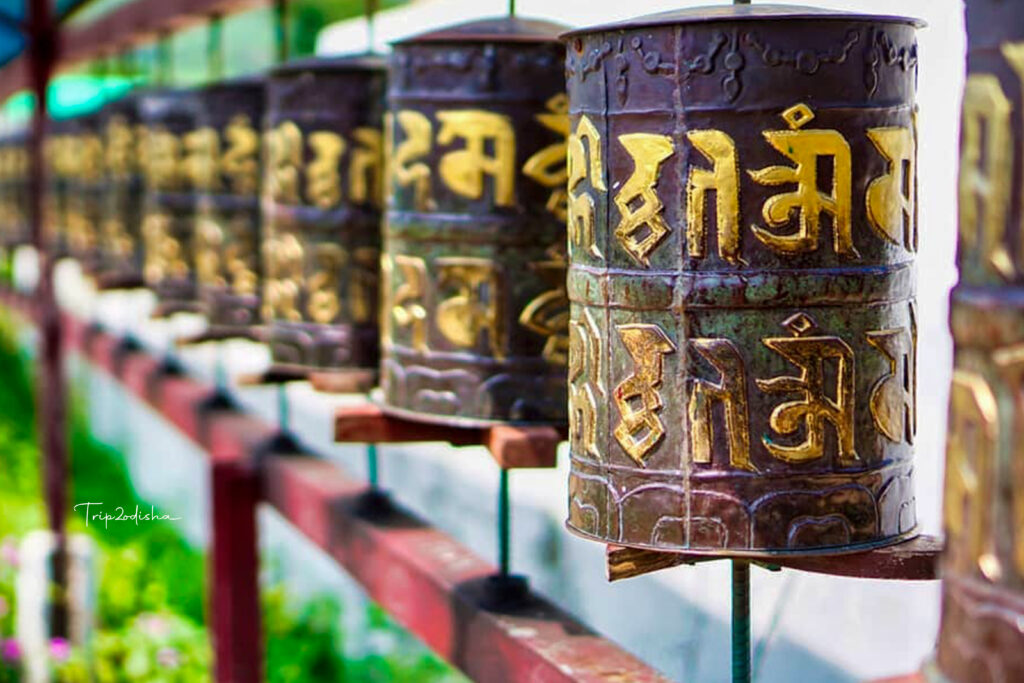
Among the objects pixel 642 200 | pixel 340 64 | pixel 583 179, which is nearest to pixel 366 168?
pixel 340 64

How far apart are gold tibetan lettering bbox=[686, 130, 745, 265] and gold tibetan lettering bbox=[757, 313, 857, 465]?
0.09m

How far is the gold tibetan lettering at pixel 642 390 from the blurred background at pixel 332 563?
1.39ft

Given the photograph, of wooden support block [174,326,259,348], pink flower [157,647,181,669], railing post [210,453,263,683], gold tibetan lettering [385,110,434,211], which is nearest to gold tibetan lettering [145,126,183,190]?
wooden support block [174,326,259,348]

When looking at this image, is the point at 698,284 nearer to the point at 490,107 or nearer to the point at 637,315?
the point at 637,315

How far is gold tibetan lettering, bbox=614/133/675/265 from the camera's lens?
5.41ft

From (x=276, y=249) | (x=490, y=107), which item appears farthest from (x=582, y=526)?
(x=276, y=249)

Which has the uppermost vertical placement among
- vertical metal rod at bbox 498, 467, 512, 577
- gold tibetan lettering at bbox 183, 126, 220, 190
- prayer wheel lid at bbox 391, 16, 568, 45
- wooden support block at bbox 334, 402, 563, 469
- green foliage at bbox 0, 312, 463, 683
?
prayer wheel lid at bbox 391, 16, 568, 45

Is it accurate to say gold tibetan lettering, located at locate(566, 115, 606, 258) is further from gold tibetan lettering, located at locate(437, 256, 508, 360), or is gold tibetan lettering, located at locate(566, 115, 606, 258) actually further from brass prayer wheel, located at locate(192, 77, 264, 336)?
brass prayer wheel, located at locate(192, 77, 264, 336)

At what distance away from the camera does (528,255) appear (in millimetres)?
2260

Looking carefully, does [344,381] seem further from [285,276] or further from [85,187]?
[85,187]

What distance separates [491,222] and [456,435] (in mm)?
302

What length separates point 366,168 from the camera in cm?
289

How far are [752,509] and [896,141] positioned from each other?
0.38 meters

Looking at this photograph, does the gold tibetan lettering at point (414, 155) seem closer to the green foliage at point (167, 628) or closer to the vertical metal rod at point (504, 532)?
the vertical metal rod at point (504, 532)
